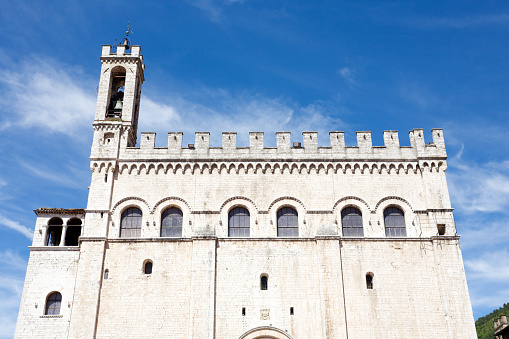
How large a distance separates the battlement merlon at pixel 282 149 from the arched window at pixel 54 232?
389 centimetres

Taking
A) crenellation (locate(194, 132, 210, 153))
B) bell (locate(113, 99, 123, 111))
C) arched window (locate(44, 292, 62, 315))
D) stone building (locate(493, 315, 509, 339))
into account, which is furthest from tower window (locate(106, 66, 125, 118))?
stone building (locate(493, 315, 509, 339))

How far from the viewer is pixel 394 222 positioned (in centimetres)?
2466

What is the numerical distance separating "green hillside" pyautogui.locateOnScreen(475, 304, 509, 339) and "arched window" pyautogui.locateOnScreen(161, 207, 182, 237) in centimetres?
4234

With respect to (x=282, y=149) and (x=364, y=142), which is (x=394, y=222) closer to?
(x=364, y=142)

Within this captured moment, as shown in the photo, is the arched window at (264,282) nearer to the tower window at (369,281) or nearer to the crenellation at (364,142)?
the tower window at (369,281)

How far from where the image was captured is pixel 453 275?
22.9 metres

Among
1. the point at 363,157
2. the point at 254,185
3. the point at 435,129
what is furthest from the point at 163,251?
the point at 435,129

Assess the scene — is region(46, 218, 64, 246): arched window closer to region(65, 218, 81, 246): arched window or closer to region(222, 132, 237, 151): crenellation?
region(65, 218, 81, 246): arched window

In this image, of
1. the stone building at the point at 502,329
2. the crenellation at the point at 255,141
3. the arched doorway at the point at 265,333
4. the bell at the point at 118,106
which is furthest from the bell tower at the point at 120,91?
the stone building at the point at 502,329

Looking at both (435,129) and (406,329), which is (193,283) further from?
(435,129)

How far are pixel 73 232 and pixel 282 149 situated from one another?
40.0 ft

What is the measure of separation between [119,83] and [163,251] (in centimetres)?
1206

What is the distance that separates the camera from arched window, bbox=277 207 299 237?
79.6 feet

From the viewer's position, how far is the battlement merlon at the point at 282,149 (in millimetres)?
25641
